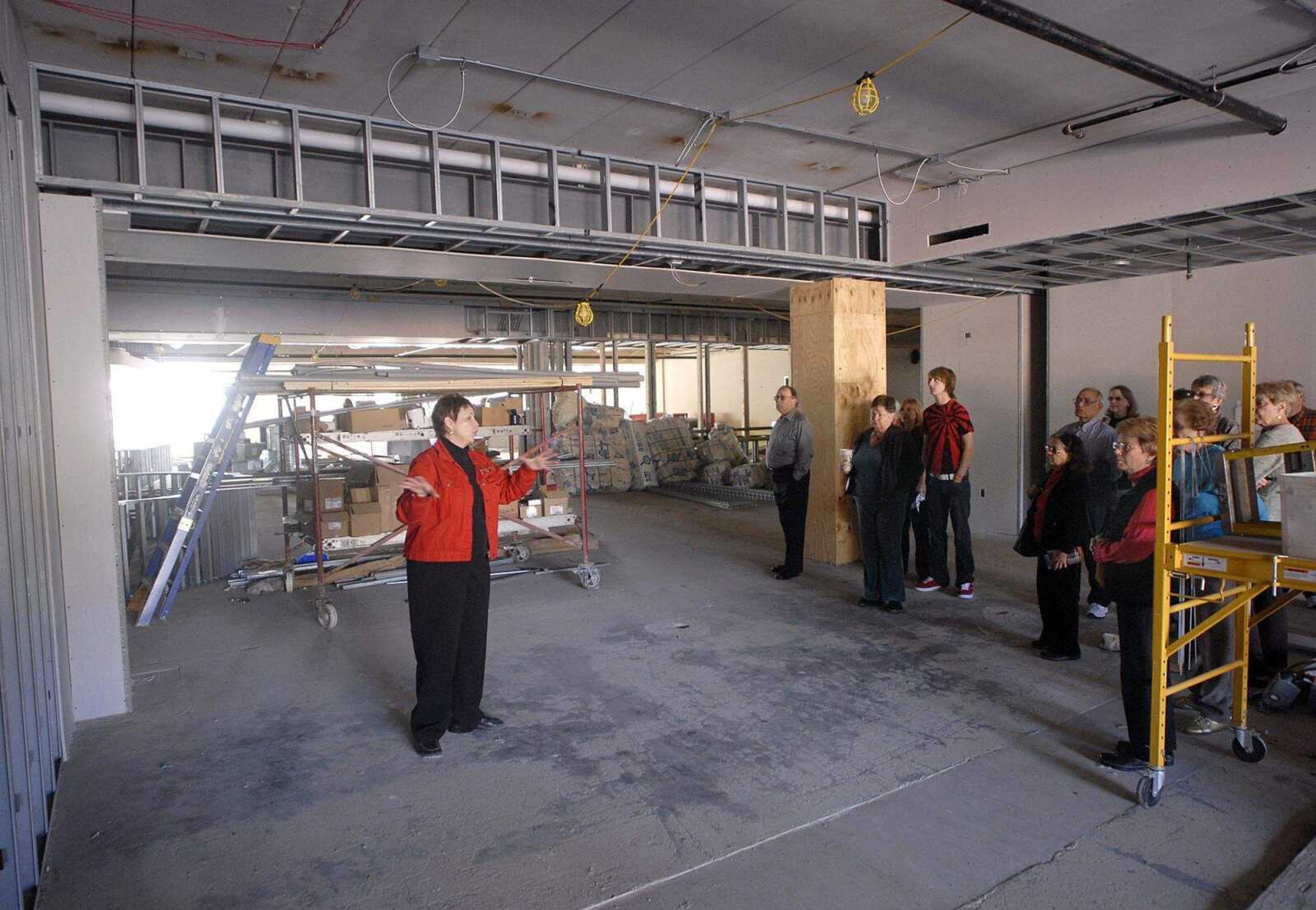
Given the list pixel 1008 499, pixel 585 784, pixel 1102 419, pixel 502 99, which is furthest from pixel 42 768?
pixel 1008 499

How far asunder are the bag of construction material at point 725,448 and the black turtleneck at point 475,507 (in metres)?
10.1

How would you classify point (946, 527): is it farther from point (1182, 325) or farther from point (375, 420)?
point (375, 420)

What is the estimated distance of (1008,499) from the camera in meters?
9.11

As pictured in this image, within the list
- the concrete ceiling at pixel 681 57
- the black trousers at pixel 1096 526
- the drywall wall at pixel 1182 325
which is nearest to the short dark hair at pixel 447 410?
the concrete ceiling at pixel 681 57

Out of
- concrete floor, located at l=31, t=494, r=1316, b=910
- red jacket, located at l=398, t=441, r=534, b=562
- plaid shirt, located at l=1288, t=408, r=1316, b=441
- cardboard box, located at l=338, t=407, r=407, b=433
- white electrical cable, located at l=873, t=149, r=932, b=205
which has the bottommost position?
concrete floor, located at l=31, t=494, r=1316, b=910

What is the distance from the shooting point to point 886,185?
6887mm

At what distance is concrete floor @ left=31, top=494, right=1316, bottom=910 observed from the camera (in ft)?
8.66

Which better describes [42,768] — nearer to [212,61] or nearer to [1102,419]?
[212,61]

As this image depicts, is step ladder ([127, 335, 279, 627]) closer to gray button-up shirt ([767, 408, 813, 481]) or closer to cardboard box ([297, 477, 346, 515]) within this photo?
cardboard box ([297, 477, 346, 515])

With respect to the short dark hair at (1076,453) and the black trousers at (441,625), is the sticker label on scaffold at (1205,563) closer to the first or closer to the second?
the short dark hair at (1076,453)

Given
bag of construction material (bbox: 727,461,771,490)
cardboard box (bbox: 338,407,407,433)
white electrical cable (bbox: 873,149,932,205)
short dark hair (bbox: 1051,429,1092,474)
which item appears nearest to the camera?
short dark hair (bbox: 1051,429,1092,474)

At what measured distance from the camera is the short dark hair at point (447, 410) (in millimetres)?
3676

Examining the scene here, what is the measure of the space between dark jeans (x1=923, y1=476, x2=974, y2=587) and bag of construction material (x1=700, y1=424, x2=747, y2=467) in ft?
24.0

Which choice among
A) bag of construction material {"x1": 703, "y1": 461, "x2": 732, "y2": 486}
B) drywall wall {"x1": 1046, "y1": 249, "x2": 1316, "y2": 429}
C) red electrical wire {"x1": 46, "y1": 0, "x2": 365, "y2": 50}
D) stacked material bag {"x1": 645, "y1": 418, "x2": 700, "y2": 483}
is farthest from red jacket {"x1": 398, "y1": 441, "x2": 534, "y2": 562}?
stacked material bag {"x1": 645, "y1": 418, "x2": 700, "y2": 483}
